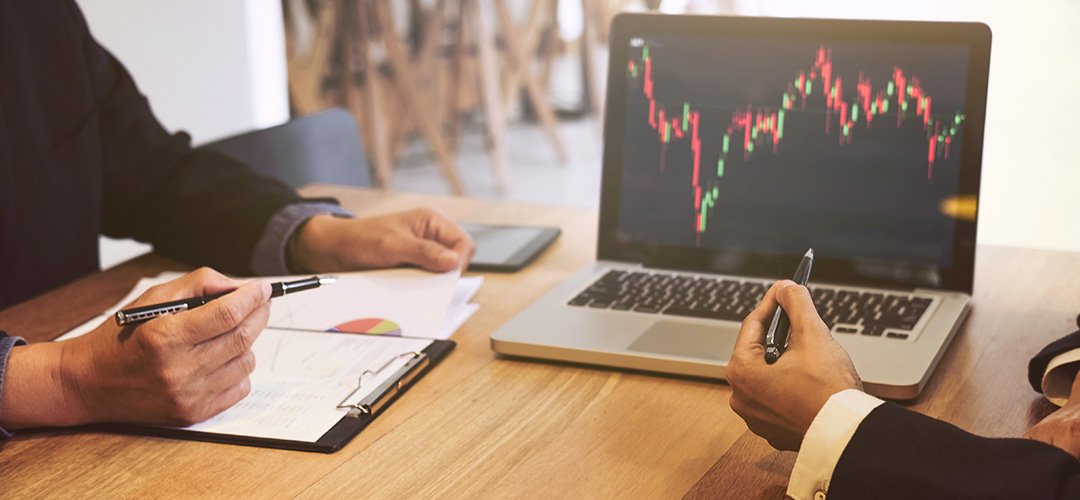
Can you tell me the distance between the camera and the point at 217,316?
2.15 ft

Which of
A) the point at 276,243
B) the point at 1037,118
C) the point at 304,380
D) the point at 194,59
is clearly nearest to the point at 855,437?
the point at 304,380

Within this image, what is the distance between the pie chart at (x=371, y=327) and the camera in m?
0.84

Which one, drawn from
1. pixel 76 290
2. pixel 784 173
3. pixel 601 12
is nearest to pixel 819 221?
pixel 784 173

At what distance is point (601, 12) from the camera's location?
4.57 metres

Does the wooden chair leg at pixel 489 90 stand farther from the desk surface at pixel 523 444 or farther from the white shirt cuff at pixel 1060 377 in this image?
the white shirt cuff at pixel 1060 377

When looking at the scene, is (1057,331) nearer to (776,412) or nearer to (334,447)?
(776,412)

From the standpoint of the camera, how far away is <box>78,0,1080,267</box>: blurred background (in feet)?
7.38

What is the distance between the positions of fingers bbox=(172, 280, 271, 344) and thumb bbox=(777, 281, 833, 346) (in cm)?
39

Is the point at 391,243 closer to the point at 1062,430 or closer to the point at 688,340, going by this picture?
the point at 688,340

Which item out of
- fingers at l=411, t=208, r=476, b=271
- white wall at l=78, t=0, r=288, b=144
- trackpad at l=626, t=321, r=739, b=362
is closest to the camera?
trackpad at l=626, t=321, r=739, b=362

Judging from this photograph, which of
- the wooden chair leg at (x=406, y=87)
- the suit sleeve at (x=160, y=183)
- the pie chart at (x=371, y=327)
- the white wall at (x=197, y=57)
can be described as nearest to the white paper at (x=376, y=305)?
the pie chart at (x=371, y=327)

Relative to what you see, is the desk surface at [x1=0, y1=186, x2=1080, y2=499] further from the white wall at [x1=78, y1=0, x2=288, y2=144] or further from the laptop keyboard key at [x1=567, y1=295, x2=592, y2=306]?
the white wall at [x1=78, y1=0, x2=288, y2=144]

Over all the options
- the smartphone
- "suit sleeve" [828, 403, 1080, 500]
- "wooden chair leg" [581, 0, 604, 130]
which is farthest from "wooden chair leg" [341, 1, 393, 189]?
"suit sleeve" [828, 403, 1080, 500]

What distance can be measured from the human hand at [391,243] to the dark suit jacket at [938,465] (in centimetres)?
52
